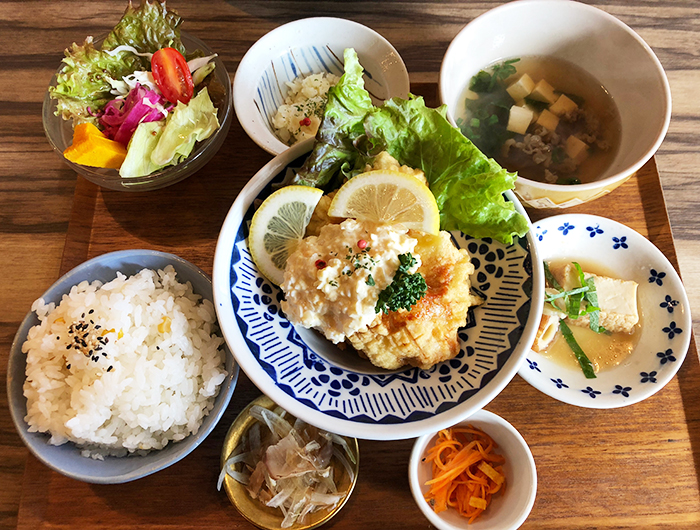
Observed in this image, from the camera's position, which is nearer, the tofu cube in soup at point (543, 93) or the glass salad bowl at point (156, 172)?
the glass salad bowl at point (156, 172)

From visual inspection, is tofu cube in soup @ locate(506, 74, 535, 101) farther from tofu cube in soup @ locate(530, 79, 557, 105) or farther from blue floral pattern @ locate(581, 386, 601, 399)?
blue floral pattern @ locate(581, 386, 601, 399)

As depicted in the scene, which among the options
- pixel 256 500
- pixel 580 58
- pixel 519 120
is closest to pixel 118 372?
pixel 256 500

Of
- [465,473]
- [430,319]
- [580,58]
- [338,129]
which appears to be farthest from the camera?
[580,58]

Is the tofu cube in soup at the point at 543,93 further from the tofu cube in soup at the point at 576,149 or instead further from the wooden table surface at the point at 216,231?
the wooden table surface at the point at 216,231

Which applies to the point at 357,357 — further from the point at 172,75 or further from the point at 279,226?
the point at 172,75

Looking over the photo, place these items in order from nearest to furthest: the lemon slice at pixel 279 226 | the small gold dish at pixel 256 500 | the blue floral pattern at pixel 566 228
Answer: the lemon slice at pixel 279 226 < the small gold dish at pixel 256 500 < the blue floral pattern at pixel 566 228

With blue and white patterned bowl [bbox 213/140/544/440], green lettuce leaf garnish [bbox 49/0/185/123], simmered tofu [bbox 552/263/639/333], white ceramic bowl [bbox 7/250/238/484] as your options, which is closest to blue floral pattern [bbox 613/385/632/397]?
simmered tofu [bbox 552/263/639/333]

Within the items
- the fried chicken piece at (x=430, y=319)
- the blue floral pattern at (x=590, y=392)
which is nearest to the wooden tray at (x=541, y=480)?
the blue floral pattern at (x=590, y=392)
